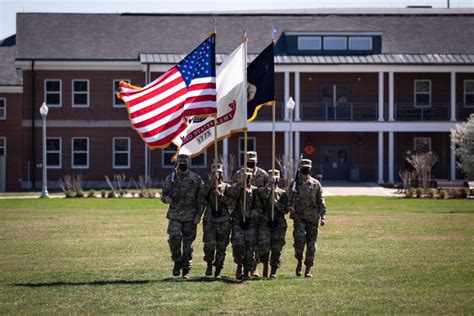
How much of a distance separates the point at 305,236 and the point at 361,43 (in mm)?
38142

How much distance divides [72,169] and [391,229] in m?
29.8

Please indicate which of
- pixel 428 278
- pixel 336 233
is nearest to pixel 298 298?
pixel 428 278

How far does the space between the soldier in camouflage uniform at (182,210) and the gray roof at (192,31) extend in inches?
1467

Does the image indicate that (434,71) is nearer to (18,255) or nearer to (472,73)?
(472,73)

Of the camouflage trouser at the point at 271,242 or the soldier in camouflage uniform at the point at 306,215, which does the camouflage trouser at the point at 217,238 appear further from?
the soldier in camouflage uniform at the point at 306,215

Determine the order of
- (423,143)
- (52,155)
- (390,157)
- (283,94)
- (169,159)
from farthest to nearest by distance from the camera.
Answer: (423,143) → (283,94) → (169,159) → (52,155) → (390,157)

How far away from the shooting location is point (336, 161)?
182 feet

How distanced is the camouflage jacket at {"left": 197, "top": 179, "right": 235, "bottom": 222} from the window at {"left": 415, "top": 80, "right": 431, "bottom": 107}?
40.1 metres

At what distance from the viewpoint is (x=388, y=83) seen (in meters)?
54.4

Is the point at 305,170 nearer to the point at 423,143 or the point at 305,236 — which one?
the point at 305,236

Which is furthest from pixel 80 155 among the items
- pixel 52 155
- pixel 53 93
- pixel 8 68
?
pixel 8 68

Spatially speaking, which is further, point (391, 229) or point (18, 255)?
point (391, 229)

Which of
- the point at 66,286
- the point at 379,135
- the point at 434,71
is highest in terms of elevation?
the point at 434,71

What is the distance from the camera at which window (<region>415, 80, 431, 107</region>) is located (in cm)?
5525
